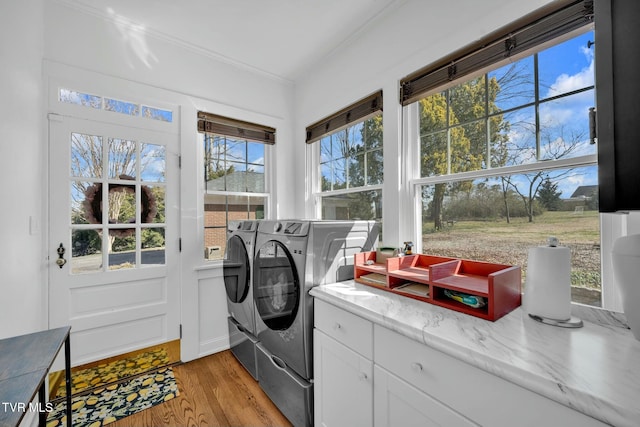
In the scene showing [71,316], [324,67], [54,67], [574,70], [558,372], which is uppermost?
[324,67]

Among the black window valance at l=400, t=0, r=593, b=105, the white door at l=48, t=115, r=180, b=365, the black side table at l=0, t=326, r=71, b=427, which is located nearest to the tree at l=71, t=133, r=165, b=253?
the white door at l=48, t=115, r=180, b=365

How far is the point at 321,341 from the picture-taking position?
1369 millimetres

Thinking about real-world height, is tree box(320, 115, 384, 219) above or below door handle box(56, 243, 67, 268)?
above

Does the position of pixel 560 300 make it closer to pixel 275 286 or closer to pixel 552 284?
pixel 552 284

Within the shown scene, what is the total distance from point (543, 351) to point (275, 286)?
1.32 meters

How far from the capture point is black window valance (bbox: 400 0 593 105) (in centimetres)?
110

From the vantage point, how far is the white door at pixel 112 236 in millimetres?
1851

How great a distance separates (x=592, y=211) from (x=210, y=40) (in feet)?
9.25

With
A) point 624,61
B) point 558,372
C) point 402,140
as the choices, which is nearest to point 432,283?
point 558,372

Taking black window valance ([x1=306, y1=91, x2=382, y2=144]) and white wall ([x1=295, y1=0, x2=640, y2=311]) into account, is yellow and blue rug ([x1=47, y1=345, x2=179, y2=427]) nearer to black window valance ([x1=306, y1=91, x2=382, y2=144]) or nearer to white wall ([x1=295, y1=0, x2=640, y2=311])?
white wall ([x1=295, y1=0, x2=640, y2=311])

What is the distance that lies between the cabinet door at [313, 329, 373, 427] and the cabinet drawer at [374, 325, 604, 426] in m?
0.16

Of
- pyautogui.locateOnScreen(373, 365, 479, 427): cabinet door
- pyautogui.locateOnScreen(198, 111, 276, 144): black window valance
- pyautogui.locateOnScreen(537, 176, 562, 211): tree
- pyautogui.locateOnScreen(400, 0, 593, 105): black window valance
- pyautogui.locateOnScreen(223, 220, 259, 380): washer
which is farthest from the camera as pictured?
pyautogui.locateOnScreen(198, 111, 276, 144): black window valance

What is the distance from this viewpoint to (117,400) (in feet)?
5.84

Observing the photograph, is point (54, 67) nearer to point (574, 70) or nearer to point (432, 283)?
point (432, 283)
